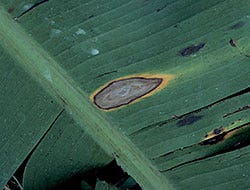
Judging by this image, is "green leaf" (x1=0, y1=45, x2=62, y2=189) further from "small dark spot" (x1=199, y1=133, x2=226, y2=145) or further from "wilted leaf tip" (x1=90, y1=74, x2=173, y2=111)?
"small dark spot" (x1=199, y1=133, x2=226, y2=145)

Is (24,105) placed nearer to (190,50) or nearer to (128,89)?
(128,89)

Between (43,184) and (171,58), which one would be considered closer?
(171,58)

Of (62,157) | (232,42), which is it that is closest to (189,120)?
(232,42)

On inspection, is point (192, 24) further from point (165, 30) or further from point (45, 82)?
point (45, 82)

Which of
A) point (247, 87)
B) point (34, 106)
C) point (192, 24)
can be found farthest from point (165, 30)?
point (34, 106)

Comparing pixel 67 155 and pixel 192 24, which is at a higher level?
pixel 192 24

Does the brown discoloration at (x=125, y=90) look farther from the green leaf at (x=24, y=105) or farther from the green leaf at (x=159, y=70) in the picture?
the green leaf at (x=24, y=105)

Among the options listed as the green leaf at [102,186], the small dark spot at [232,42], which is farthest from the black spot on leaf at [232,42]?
the green leaf at [102,186]
